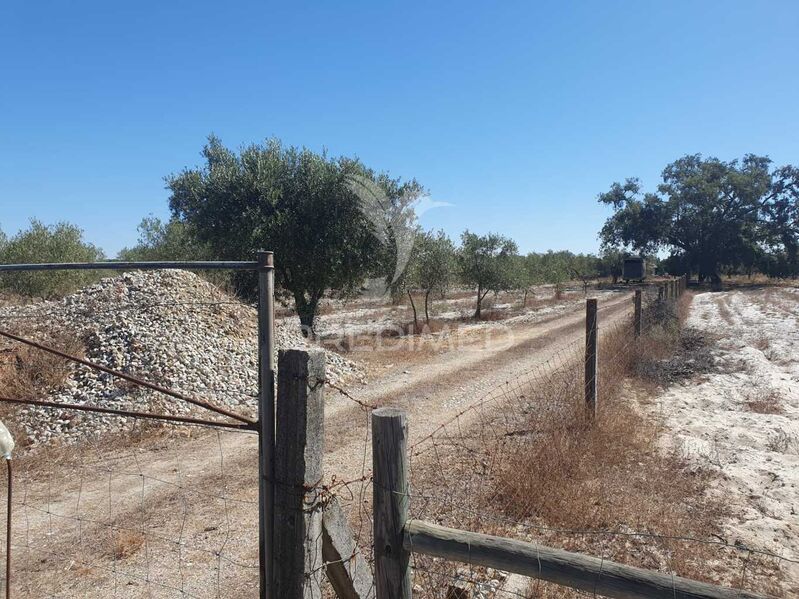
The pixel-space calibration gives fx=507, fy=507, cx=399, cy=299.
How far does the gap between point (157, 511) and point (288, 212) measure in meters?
11.3

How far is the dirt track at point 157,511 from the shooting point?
405 centimetres

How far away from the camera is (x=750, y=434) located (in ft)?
24.5

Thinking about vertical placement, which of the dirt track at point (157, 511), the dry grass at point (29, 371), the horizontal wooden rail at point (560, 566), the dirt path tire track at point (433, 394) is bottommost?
the dirt track at point (157, 511)

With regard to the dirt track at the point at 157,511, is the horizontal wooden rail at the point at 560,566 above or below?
above

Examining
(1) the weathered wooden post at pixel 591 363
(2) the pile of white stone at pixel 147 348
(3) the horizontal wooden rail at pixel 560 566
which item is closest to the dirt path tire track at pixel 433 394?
(2) the pile of white stone at pixel 147 348

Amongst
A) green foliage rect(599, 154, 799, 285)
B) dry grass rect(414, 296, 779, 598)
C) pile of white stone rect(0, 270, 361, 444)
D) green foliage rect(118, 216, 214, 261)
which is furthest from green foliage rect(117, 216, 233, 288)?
green foliage rect(599, 154, 799, 285)

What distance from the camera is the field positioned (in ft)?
13.5

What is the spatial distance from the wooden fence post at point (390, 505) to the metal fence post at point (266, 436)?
1.58ft

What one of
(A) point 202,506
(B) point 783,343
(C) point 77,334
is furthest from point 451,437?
(B) point 783,343

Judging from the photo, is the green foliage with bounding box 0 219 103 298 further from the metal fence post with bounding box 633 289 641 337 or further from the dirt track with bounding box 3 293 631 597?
the metal fence post with bounding box 633 289 641 337

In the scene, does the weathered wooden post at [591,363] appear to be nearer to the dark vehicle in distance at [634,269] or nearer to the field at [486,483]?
the field at [486,483]

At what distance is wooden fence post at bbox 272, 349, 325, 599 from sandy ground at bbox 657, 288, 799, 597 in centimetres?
370

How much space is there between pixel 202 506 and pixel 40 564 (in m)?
1.45

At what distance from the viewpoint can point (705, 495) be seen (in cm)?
532
